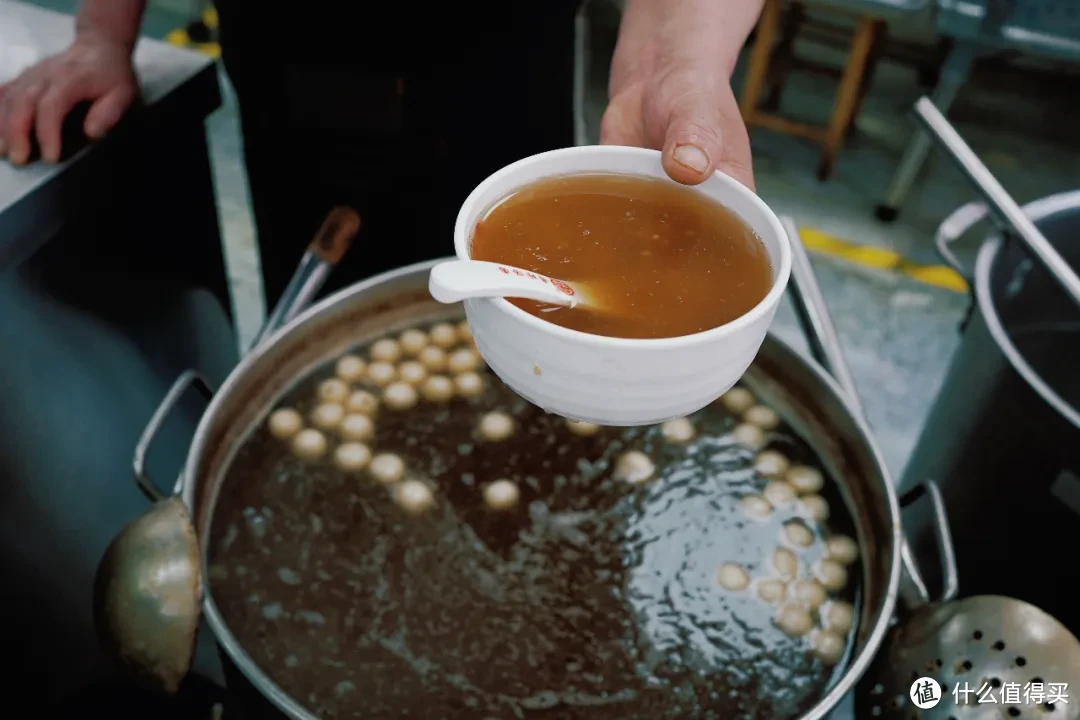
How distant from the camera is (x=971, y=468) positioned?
1.35 m

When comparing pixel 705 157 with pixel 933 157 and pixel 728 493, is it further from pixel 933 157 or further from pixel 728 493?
pixel 933 157

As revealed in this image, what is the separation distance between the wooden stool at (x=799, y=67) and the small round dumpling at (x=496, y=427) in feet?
6.93

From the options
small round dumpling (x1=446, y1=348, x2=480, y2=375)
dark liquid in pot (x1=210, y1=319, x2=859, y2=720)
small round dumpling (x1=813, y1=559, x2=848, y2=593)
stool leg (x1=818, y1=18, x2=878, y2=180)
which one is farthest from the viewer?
stool leg (x1=818, y1=18, x2=878, y2=180)

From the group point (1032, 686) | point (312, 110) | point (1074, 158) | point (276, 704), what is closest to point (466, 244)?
point (276, 704)

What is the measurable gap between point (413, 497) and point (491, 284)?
0.48 meters

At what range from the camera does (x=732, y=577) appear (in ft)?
3.10

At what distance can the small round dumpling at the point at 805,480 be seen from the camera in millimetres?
1048

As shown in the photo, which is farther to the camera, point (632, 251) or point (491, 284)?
point (632, 251)

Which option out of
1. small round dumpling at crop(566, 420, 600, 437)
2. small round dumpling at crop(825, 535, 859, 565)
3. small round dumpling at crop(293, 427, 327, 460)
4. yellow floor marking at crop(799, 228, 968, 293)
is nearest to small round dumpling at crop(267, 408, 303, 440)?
small round dumpling at crop(293, 427, 327, 460)

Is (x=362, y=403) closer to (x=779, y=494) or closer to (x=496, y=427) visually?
(x=496, y=427)

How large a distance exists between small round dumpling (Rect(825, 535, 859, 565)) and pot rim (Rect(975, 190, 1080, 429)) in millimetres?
386

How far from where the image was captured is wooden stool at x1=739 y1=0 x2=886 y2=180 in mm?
2742

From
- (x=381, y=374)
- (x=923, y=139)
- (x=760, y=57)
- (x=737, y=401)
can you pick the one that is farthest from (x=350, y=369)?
(x=760, y=57)

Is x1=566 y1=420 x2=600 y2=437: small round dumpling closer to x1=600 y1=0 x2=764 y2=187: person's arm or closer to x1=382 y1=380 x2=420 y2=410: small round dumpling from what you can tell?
x1=382 y1=380 x2=420 y2=410: small round dumpling
